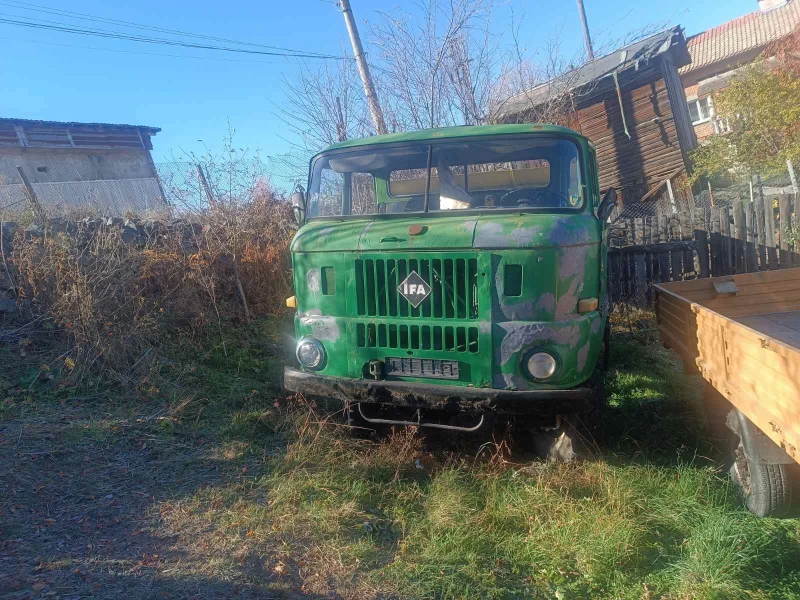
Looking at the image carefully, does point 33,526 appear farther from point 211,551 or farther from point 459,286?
point 459,286

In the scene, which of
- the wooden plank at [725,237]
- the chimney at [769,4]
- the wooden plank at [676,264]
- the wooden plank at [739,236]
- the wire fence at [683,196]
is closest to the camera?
the wooden plank at [739,236]

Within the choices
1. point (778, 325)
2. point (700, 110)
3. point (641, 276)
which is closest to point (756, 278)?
point (778, 325)

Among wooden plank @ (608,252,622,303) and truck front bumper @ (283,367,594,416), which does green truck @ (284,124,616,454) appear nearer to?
truck front bumper @ (283,367,594,416)

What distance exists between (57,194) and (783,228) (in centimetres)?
1707

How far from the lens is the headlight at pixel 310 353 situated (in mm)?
4027

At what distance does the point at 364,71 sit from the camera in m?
11.2

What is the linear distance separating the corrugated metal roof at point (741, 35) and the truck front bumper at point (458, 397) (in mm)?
25205

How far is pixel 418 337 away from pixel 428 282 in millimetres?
384

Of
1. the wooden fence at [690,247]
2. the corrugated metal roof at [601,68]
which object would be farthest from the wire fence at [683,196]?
the wooden fence at [690,247]

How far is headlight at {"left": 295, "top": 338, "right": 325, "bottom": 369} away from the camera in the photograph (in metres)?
4.03

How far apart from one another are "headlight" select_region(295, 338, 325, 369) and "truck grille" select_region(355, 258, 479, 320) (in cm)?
44

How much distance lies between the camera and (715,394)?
171 inches

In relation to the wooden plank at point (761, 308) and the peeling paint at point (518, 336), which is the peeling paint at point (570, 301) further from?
the wooden plank at point (761, 308)

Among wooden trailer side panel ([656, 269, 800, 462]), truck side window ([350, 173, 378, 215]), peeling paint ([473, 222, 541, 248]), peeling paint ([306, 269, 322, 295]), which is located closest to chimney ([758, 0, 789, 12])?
wooden trailer side panel ([656, 269, 800, 462])
